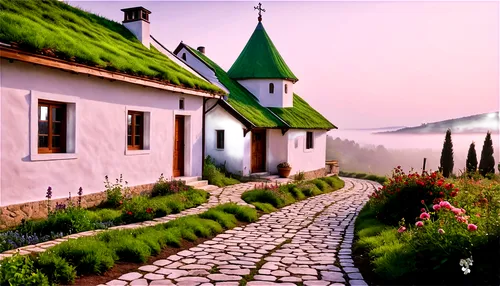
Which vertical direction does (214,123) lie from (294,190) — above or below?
above

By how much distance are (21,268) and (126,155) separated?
6.63 metres

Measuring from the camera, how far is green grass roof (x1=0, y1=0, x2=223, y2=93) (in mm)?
8406

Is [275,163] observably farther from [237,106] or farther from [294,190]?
[294,190]

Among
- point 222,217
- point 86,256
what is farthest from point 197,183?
point 86,256

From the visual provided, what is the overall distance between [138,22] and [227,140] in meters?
6.19

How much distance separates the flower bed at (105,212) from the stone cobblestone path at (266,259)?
207cm

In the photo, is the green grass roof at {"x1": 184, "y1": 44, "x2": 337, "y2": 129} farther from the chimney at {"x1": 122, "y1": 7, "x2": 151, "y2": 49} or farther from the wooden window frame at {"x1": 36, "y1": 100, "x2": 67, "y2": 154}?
the wooden window frame at {"x1": 36, "y1": 100, "x2": 67, "y2": 154}

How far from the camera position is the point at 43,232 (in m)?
7.50

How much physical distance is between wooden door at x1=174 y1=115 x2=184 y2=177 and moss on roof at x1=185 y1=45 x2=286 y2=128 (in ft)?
14.5

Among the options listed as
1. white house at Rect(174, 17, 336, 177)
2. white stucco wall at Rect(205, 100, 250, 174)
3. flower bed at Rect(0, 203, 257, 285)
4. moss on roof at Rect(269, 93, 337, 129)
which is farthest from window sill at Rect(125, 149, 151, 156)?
moss on roof at Rect(269, 93, 337, 129)

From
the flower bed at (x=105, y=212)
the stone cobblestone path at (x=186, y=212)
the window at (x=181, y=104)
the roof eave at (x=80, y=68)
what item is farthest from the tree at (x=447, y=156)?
the flower bed at (x=105, y=212)

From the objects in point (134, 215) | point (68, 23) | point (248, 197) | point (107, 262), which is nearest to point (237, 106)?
point (248, 197)

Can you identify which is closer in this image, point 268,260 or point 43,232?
point 268,260

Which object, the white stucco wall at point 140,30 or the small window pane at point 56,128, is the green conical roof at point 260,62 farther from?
the small window pane at point 56,128
